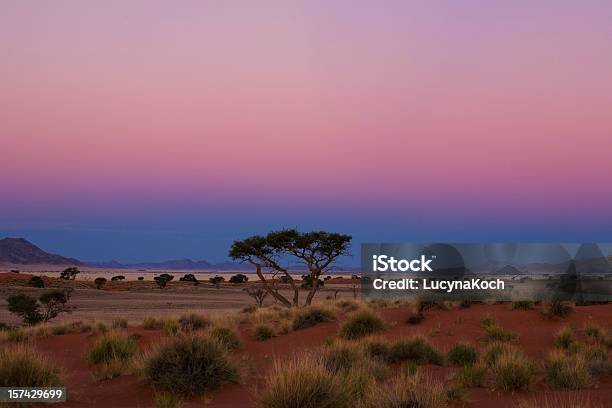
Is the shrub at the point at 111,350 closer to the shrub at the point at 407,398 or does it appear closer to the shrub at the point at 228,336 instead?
the shrub at the point at 228,336

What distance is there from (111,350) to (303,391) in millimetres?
10325

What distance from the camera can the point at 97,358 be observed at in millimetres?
18594

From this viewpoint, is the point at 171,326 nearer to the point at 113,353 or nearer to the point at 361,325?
the point at 113,353

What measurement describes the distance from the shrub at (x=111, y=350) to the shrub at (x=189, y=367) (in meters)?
4.38

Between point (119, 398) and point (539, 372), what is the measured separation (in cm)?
994

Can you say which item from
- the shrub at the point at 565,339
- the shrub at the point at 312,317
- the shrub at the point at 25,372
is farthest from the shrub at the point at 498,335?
the shrub at the point at 25,372

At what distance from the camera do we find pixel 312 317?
1048 inches

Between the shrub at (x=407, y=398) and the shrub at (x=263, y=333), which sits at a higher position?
the shrub at (x=407, y=398)

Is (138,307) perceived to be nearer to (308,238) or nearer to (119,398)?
(308,238)

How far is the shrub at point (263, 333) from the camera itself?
→ 2384cm

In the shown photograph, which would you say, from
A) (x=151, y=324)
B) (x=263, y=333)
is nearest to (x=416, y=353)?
(x=263, y=333)

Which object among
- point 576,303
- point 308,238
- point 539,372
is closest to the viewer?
point 539,372

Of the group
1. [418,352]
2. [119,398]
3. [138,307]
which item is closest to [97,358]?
[119,398]

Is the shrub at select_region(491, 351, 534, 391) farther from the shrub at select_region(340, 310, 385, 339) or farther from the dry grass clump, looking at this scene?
the shrub at select_region(340, 310, 385, 339)
